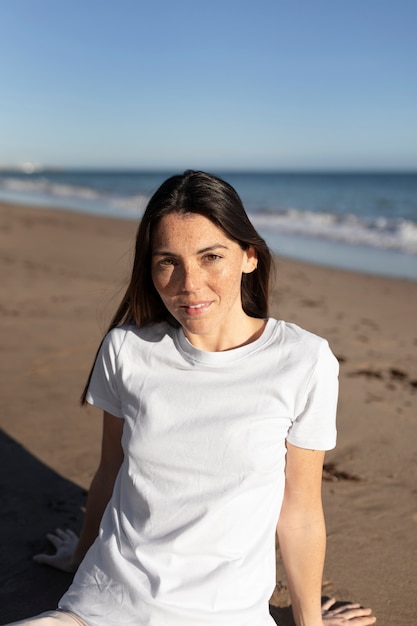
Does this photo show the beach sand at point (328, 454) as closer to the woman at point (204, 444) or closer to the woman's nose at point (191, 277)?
the woman at point (204, 444)

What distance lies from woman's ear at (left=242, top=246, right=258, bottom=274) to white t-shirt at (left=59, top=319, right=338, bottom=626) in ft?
0.82

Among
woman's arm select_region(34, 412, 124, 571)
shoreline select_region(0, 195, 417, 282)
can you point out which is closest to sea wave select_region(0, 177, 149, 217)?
shoreline select_region(0, 195, 417, 282)

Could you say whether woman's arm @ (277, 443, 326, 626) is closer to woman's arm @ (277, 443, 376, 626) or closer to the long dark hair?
woman's arm @ (277, 443, 376, 626)

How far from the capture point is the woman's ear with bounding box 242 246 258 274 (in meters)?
2.09

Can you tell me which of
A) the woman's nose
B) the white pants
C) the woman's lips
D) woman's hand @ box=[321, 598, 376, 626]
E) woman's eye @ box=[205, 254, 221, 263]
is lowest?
woman's hand @ box=[321, 598, 376, 626]

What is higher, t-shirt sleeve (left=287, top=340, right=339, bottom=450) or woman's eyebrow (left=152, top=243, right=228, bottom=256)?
woman's eyebrow (left=152, top=243, right=228, bottom=256)

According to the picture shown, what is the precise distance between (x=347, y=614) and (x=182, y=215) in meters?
1.64

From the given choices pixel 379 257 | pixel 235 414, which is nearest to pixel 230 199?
pixel 235 414

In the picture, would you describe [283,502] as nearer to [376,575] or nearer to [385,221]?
[376,575]

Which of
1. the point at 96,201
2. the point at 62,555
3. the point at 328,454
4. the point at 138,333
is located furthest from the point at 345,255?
the point at 96,201

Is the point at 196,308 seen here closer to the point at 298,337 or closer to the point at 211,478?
the point at 298,337

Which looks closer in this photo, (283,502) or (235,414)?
(235,414)

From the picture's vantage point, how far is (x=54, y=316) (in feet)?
22.8

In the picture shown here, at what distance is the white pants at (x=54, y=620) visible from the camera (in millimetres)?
1677
